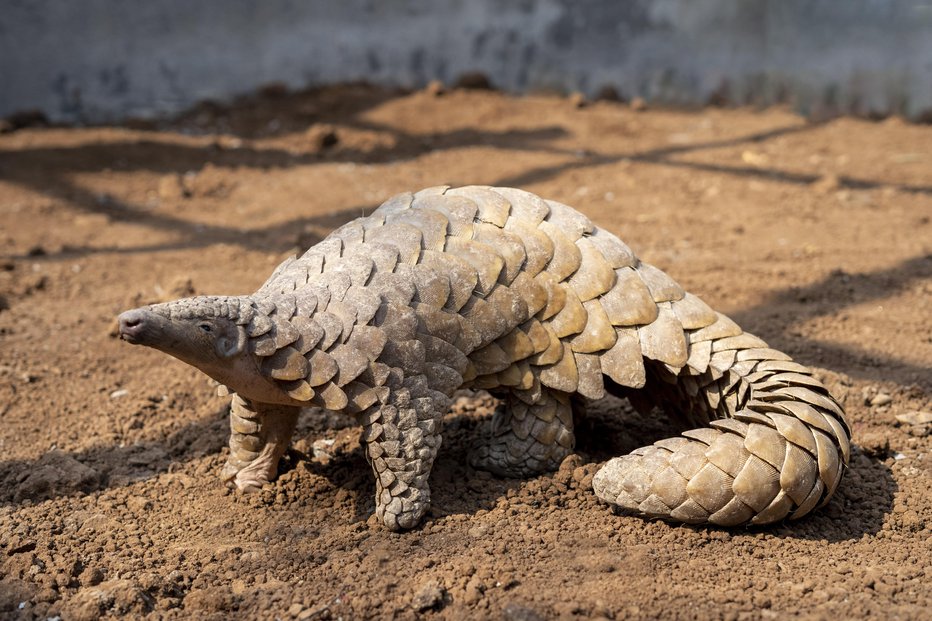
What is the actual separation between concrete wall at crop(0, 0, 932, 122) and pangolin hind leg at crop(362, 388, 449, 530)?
7021 millimetres

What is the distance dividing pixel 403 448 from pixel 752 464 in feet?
3.78

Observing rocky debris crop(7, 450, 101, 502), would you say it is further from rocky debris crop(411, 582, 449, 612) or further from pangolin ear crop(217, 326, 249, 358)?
rocky debris crop(411, 582, 449, 612)

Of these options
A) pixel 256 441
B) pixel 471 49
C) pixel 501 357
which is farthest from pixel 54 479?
pixel 471 49

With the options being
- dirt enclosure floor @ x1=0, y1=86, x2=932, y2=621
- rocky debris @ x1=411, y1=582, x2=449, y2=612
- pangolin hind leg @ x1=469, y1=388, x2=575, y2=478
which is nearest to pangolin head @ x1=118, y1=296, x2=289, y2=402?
dirt enclosure floor @ x1=0, y1=86, x2=932, y2=621

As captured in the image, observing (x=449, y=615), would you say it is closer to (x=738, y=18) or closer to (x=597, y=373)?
(x=597, y=373)

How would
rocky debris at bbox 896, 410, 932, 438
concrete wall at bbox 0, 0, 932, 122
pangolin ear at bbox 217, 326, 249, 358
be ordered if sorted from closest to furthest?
pangolin ear at bbox 217, 326, 249, 358
rocky debris at bbox 896, 410, 932, 438
concrete wall at bbox 0, 0, 932, 122

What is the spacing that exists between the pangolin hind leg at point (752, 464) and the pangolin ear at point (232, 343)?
1301 mm

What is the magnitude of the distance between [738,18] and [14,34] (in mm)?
6789

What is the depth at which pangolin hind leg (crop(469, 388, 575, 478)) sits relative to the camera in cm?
352

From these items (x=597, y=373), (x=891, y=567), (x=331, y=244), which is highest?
(x=331, y=244)

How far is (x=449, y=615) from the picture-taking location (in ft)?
9.29

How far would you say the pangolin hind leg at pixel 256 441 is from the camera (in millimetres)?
3465

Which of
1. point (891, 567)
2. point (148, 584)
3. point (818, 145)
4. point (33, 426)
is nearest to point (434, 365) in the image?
point (148, 584)

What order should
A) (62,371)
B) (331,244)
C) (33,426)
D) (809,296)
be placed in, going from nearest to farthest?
(331,244), (33,426), (62,371), (809,296)
